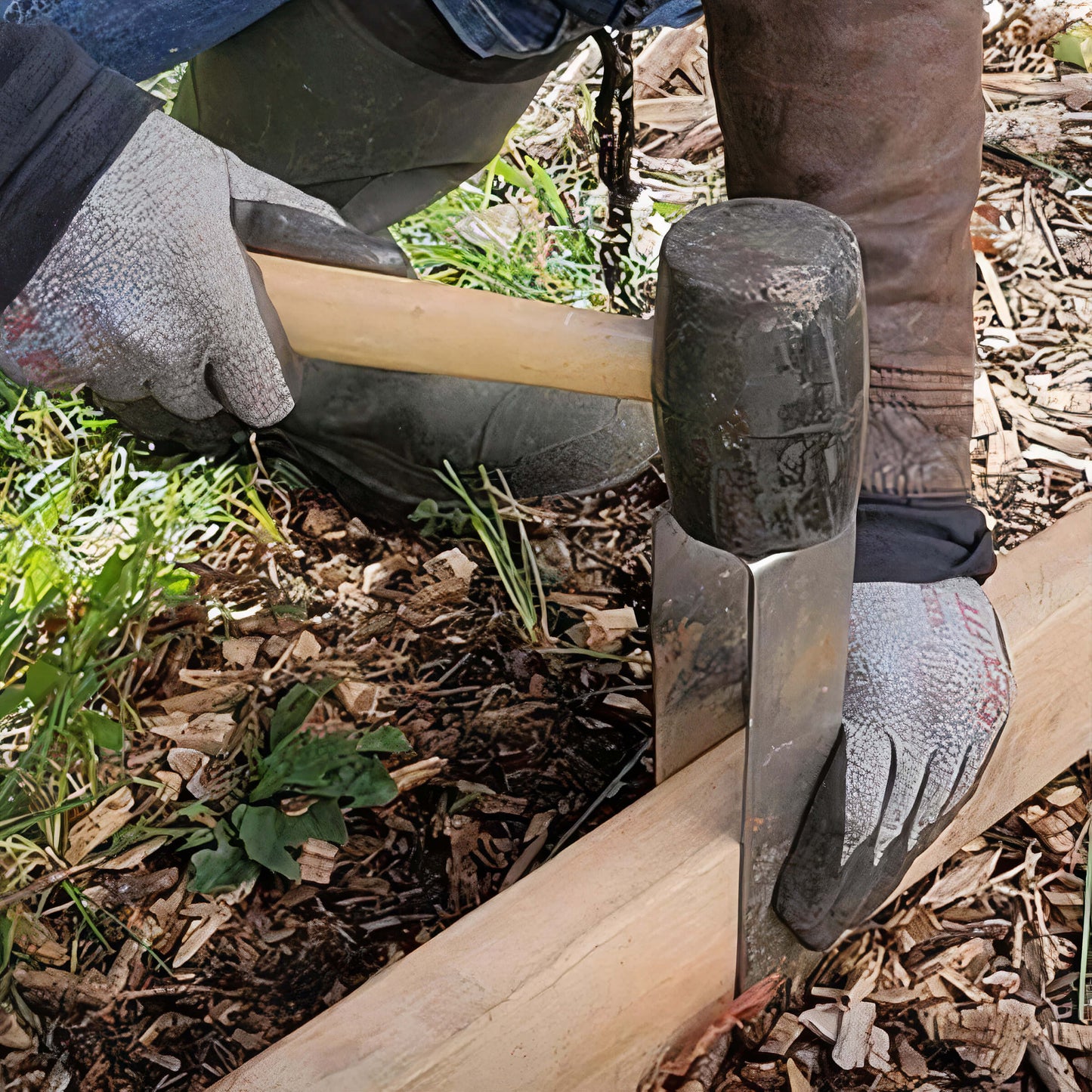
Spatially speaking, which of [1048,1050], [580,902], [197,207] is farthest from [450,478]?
[1048,1050]

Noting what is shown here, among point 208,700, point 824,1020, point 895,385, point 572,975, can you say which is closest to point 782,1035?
point 824,1020

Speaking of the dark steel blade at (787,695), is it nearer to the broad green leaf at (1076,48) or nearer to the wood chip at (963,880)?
the wood chip at (963,880)

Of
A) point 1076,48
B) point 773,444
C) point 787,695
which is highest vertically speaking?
point 773,444

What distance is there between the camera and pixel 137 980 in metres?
1.35

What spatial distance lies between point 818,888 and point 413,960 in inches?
17.3

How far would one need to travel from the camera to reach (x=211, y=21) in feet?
5.80

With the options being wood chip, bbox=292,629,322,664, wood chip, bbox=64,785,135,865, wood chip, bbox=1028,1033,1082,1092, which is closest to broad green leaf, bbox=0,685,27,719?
wood chip, bbox=64,785,135,865

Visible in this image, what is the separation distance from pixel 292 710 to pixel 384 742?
154 mm

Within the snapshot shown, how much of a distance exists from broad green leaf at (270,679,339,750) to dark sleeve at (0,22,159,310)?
0.65 m

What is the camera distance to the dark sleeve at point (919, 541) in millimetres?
1317

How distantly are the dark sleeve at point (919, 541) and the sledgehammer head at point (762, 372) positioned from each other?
0.23 metres

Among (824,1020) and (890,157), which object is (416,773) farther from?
(890,157)

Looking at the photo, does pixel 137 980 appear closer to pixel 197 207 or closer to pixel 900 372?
pixel 197 207

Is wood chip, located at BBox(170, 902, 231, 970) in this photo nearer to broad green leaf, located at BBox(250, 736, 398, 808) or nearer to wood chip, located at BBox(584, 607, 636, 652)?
broad green leaf, located at BBox(250, 736, 398, 808)
